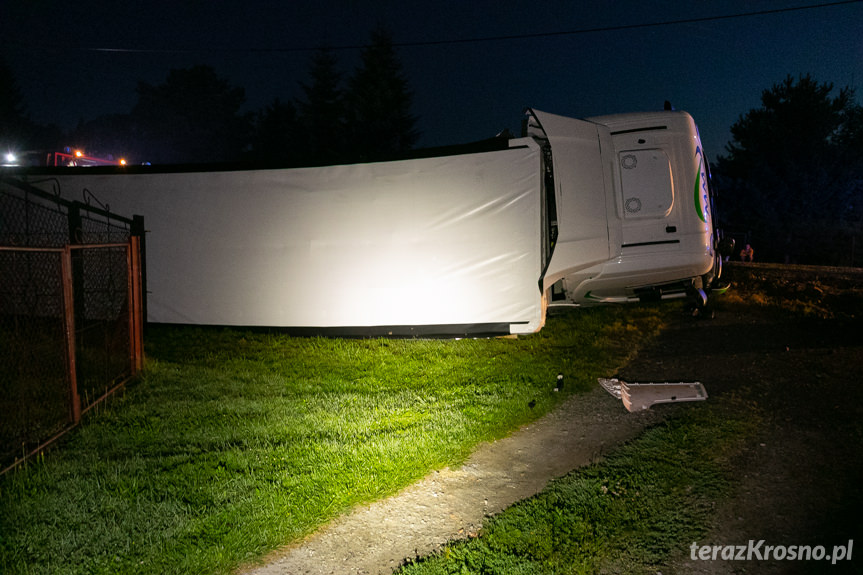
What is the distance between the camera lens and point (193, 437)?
4656 millimetres

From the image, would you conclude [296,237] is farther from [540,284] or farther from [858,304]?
[858,304]

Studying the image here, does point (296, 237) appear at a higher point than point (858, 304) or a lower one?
higher

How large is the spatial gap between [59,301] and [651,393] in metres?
8.62

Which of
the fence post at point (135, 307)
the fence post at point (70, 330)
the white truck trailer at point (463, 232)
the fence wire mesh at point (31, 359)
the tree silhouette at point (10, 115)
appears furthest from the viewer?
the tree silhouette at point (10, 115)

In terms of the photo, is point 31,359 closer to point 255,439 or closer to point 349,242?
point 255,439

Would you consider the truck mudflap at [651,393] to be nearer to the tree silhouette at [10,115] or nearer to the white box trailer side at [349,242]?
the white box trailer side at [349,242]

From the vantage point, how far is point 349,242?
756 cm

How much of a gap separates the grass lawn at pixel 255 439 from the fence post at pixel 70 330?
20cm

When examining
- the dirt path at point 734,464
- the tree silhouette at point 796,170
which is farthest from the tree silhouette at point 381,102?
the dirt path at point 734,464

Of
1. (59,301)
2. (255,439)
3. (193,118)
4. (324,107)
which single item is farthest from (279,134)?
(255,439)

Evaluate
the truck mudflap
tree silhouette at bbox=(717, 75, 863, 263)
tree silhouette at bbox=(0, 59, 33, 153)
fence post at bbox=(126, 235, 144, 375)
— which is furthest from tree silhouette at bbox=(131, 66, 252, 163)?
the truck mudflap

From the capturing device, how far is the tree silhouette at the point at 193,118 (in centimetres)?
6172

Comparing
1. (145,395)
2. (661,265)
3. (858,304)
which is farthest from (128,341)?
(858,304)

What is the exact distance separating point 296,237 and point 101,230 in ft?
10.9
